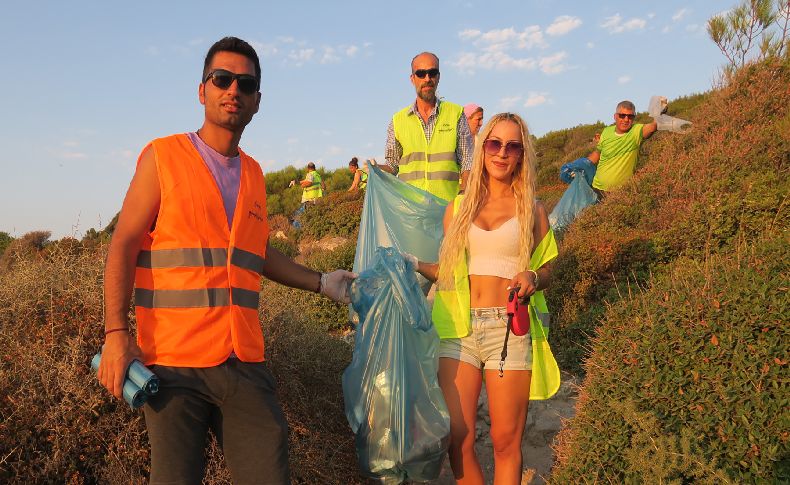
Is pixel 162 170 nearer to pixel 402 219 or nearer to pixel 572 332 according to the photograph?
pixel 402 219

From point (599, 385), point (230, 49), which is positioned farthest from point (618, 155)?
point (230, 49)

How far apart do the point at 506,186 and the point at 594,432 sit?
1.24 meters

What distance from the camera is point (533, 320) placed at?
3.22 m

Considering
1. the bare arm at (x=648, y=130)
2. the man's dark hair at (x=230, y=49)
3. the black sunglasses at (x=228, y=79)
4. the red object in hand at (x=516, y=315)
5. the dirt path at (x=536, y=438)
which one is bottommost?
the dirt path at (x=536, y=438)

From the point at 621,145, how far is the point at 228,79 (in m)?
6.94

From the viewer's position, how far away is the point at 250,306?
2.45 m

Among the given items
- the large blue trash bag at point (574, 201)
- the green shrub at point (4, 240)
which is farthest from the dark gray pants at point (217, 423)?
the green shrub at point (4, 240)

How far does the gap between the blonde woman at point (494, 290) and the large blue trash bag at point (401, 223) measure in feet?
2.92

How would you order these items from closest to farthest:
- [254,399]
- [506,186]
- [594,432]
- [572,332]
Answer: [254,399]
[594,432]
[506,186]
[572,332]

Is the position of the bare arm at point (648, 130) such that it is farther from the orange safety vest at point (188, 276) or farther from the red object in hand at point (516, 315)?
the orange safety vest at point (188, 276)

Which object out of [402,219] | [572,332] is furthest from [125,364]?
[572,332]

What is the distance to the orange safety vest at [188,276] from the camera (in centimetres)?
226

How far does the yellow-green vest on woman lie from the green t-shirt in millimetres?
5567

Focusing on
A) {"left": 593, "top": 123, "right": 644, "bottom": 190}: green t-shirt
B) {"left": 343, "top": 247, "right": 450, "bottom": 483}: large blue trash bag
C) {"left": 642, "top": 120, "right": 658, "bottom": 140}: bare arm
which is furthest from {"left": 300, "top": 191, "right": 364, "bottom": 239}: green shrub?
{"left": 343, "top": 247, "right": 450, "bottom": 483}: large blue trash bag
